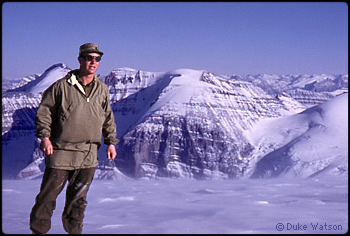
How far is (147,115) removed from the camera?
250 ft

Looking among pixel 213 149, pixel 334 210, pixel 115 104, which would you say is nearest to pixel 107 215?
pixel 334 210

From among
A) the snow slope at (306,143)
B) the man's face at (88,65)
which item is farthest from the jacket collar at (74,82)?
the snow slope at (306,143)

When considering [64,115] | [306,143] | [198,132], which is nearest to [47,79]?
[198,132]

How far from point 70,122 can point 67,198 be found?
4.35 ft

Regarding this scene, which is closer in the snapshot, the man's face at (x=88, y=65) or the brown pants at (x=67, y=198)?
the brown pants at (x=67, y=198)

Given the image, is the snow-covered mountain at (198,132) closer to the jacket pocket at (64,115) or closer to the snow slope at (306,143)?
the snow slope at (306,143)

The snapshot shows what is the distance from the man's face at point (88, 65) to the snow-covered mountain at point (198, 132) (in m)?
38.6

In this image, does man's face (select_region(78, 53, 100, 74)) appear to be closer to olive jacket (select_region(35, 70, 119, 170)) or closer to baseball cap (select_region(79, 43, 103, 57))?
baseball cap (select_region(79, 43, 103, 57))

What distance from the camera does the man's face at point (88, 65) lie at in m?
6.91

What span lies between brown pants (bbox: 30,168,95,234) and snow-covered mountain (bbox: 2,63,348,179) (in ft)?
126

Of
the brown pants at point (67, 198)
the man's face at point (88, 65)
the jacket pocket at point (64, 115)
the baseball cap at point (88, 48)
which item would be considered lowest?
the brown pants at point (67, 198)

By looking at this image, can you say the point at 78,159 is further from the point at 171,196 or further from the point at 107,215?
the point at 171,196

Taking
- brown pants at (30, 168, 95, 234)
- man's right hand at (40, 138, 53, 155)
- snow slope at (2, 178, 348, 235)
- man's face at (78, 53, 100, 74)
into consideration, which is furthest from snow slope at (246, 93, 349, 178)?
man's right hand at (40, 138, 53, 155)

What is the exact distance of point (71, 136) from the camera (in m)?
6.88
